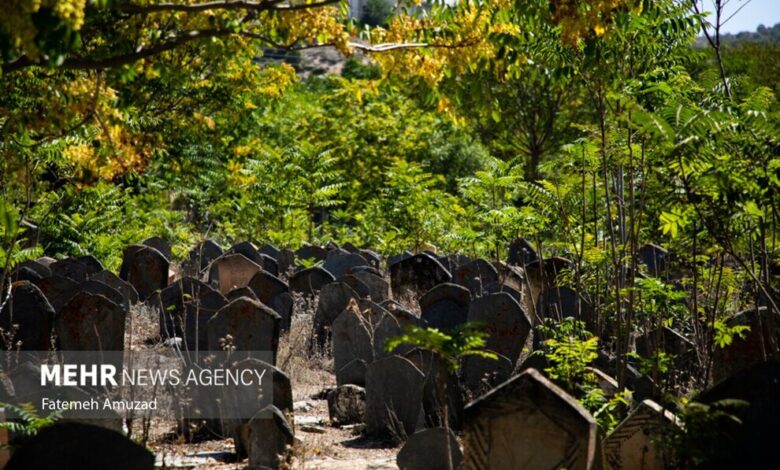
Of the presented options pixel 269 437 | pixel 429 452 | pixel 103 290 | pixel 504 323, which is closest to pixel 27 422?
pixel 269 437

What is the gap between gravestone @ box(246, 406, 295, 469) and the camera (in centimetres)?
564

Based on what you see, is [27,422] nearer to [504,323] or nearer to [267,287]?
[504,323]

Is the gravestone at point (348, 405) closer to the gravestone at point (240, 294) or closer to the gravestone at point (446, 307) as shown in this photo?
the gravestone at point (446, 307)

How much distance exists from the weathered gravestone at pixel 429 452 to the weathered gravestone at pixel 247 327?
2282 millimetres

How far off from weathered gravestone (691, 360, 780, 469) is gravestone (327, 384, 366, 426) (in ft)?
11.1

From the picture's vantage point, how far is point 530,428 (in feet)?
14.7

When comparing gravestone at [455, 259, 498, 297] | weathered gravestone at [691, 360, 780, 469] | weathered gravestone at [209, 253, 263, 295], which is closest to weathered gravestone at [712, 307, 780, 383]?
weathered gravestone at [691, 360, 780, 469]

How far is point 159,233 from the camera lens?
17.9 metres

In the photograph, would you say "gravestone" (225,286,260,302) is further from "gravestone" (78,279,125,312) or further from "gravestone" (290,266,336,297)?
"gravestone" (290,266,336,297)

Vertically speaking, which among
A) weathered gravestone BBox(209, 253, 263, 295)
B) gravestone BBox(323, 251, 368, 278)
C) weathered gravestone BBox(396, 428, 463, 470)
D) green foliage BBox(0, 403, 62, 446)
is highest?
gravestone BBox(323, 251, 368, 278)

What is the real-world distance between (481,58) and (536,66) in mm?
608

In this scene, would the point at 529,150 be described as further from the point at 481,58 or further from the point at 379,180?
the point at 481,58

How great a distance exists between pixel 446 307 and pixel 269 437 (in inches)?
126

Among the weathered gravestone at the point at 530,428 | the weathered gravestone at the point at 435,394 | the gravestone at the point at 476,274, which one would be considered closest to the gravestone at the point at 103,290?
the weathered gravestone at the point at 435,394
